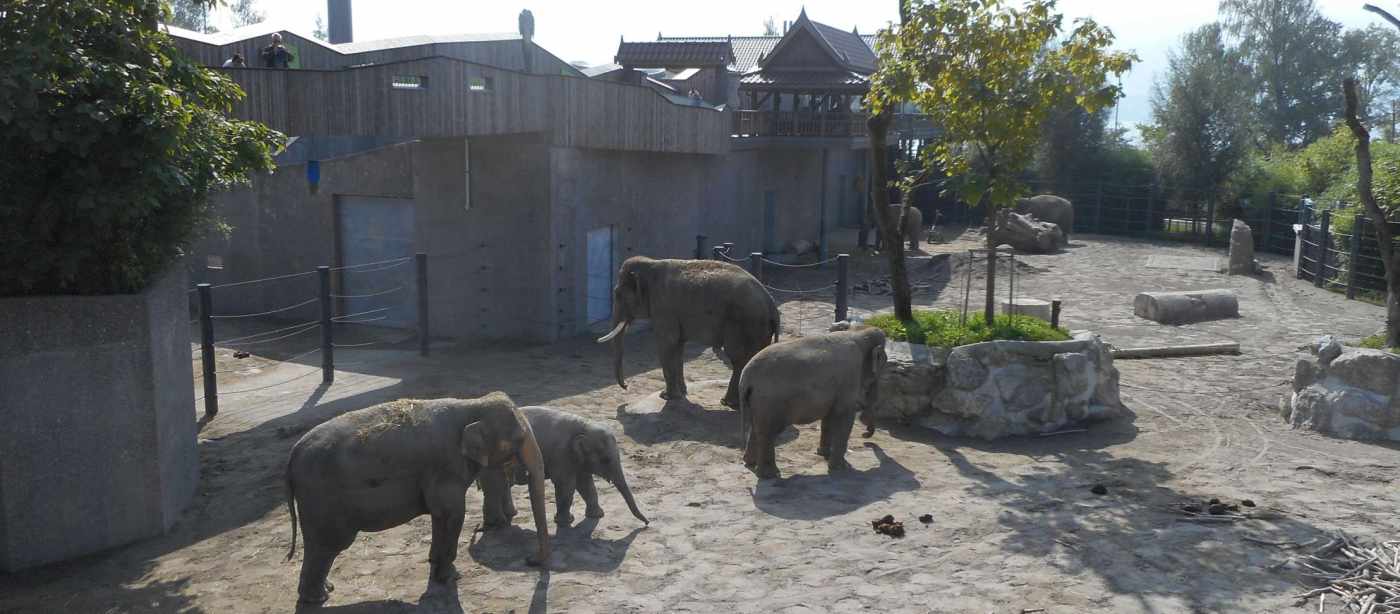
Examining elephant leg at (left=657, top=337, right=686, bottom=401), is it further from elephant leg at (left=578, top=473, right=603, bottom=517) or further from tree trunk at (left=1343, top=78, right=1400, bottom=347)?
tree trunk at (left=1343, top=78, right=1400, bottom=347)

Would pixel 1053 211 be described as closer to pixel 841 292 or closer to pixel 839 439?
pixel 841 292

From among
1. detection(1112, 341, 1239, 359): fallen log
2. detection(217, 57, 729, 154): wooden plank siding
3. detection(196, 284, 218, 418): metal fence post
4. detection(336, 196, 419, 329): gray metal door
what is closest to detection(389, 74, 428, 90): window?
detection(217, 57, 729, 154): wooden plank siding

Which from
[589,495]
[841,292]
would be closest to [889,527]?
[589,495]

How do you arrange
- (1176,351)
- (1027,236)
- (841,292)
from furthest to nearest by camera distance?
(1027,236) → (1176,351) → (841,292)

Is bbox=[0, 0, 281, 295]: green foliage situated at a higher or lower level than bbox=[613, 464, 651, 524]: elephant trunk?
higher

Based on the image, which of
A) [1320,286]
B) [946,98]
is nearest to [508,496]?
[946,98]

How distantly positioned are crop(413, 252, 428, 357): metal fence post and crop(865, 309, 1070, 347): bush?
17.9ft

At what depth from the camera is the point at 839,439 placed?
377 inches

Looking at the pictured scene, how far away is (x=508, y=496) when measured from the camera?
8.11 metres

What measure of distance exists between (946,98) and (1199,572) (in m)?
5.67

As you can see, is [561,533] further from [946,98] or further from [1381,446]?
[1381,446]

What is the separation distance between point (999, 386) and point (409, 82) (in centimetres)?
727

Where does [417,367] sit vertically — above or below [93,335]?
below

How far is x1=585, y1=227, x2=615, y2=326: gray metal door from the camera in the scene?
1683cm
